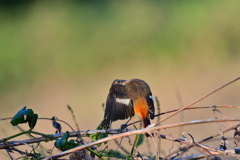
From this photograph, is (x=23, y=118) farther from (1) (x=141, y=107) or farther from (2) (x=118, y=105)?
(1) (x=141, y=107)

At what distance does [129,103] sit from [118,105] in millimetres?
161

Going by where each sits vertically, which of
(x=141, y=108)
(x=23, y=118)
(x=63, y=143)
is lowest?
(x=141, y=108)

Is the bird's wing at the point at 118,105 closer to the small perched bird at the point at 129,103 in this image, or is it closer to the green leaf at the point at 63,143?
the small perched bird at the point at 129,103

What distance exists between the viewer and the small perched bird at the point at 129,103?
3.68m

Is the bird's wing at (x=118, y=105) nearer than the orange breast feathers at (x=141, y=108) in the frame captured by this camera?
Yes

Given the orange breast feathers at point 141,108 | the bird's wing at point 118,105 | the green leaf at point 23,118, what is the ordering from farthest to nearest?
the orange breast feathers at point 141,108, the bird's wing at point 118,105, the green leaf at point 23,118

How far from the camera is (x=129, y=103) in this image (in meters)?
3.88

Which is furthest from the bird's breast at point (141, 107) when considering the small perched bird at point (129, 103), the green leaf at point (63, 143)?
the green leaf at point (63, 143)

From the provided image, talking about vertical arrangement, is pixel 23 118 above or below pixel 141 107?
above

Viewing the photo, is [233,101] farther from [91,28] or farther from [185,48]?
[91,28]

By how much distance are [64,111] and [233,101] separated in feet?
11.7

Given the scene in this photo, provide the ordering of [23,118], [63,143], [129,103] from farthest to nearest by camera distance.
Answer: [129,103] → [23,118] → [63,143]

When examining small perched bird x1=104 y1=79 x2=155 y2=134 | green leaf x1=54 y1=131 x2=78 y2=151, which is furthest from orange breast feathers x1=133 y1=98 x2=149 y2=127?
green leaf x1=54 y1=131 x2=78 y2=151

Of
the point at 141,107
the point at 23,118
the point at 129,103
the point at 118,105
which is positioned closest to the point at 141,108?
the point at 141,107
